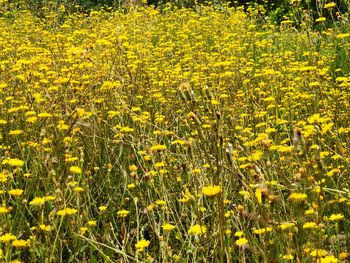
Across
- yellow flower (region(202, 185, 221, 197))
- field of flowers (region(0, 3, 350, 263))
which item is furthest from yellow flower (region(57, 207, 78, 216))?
yellow flower (region(202, 185, 221, 197))

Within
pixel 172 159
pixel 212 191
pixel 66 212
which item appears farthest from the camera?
pixel 172 159

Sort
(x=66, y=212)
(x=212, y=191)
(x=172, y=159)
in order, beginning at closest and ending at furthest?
(x=212, y=191), (x=66, y=212), (x=172, y=159)

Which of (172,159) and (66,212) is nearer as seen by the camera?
(66,212)

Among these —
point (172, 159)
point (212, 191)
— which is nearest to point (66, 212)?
point (212, 191)

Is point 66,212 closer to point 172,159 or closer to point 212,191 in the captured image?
point 212,191

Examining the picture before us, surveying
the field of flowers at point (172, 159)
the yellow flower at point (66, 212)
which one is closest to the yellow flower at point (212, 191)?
the field of flowers at point (172, 159)

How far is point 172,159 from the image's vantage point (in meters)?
2.60

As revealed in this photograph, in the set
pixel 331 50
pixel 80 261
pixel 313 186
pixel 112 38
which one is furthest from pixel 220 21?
pixel 313 186

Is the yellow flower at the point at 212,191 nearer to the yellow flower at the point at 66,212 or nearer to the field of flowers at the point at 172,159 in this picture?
the field of flowers at the point at 172,159

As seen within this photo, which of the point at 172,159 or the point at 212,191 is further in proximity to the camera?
the point at 172,159

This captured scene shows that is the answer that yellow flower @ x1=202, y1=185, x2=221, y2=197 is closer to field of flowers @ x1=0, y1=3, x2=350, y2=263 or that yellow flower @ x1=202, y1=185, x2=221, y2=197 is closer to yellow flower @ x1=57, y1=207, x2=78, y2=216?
field of flowers @ x1=0, y1=3, x2=350, y2=263

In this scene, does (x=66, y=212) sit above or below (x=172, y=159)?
above

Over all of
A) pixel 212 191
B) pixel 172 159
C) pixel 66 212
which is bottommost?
pixel 172 159

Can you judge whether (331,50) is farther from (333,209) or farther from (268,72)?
(333,209)
